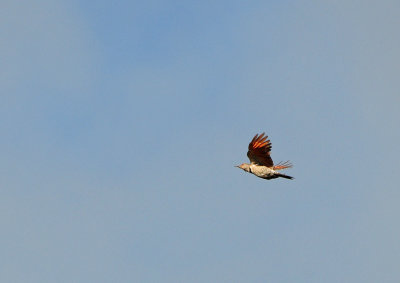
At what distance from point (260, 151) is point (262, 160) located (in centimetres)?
73

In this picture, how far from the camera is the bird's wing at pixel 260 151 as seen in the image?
98500mm

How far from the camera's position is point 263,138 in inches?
3878

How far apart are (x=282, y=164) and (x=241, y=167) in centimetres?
324

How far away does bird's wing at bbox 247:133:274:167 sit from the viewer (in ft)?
323

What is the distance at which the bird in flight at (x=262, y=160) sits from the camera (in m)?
98.5

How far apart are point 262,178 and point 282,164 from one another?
6.05 ft

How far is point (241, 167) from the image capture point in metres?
101

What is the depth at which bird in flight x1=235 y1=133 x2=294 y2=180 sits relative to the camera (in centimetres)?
9850

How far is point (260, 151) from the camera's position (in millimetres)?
98812

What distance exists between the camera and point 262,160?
99.3m

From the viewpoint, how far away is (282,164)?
98812 mm

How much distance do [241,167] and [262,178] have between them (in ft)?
5.57

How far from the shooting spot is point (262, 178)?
100 meters
